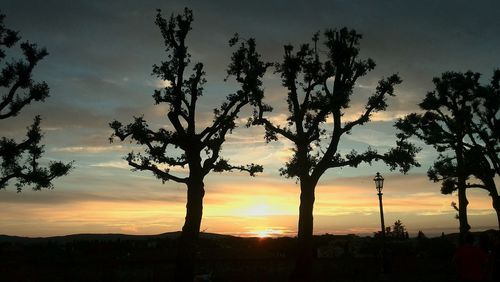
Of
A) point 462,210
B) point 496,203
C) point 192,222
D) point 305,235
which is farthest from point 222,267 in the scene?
point 496,203

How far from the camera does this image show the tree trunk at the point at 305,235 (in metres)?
20.3

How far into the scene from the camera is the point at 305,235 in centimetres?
2261

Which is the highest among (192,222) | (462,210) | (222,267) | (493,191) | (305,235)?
(493,191)

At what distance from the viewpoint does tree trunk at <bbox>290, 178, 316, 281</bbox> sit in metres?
20.3

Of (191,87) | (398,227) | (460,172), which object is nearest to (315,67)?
(191,87)

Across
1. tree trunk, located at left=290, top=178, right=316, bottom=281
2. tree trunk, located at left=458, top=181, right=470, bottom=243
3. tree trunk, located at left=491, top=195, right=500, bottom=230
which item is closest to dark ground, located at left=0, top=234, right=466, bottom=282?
tree trunk, located at left=290, top=178, right=316, bottom=281

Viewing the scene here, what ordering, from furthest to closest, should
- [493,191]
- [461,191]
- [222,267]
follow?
[461,191]
[493,191]
[222,267]

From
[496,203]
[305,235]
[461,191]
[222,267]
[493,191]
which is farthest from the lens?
[461,191]

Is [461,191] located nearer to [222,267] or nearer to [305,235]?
[305,235]

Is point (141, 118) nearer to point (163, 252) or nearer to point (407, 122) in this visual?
point (163, 252)

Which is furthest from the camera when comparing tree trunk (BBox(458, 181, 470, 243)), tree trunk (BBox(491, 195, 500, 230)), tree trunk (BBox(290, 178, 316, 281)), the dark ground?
tree trunk (BBox(458, 181, 470, 243))

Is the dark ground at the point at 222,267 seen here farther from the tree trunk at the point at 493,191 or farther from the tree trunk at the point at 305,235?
the tree trunk at the point at 493,191

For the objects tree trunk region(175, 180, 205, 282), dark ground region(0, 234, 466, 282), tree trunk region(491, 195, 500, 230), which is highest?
tree trunk region(491, 195, 500, 230)

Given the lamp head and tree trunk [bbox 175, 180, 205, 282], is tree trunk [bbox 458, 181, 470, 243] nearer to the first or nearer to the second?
the lamp head
